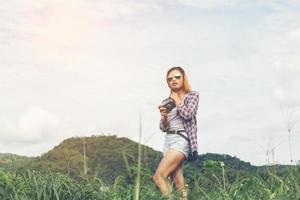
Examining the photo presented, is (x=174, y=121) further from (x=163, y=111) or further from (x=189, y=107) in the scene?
(x=189, y=107)

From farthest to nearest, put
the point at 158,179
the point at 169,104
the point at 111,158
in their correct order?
the point at 111,158
the point at 169,104
the point at 158,179

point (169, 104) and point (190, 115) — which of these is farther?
point (169, 104)

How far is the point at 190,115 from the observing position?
11.7m

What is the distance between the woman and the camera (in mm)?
11586

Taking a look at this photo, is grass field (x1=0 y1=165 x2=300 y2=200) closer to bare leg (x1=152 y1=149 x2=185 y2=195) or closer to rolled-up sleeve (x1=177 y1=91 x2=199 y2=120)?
bare leg (x1=152 y1=149 x2=185 y2=195)

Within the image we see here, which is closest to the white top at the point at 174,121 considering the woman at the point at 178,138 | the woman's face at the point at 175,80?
the woman at the point at 178,138

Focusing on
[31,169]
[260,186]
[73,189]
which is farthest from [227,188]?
[31,169]

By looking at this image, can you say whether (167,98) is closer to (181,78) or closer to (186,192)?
(181,78)

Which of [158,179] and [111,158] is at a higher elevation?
[111,158]

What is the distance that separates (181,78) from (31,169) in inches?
148

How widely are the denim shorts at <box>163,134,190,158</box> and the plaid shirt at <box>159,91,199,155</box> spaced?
10cm

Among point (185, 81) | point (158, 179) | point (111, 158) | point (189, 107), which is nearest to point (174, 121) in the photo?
point (189, 107)

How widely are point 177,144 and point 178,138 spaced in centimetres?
11

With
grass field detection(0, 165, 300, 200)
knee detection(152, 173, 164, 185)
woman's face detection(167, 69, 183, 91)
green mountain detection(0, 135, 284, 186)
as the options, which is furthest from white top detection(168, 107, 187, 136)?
green mountain detection(0, 135, 284, 186)
